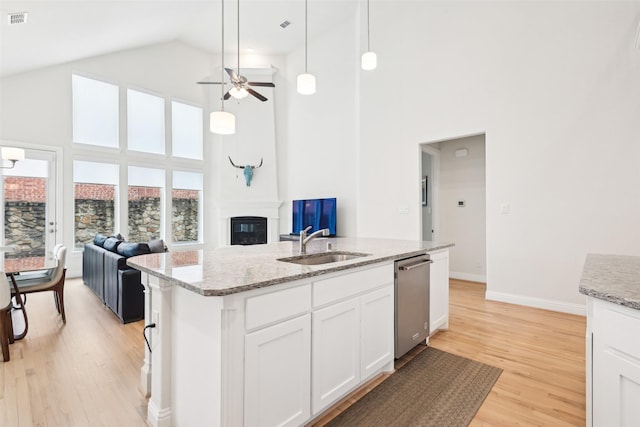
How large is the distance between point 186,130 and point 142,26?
2.27 m

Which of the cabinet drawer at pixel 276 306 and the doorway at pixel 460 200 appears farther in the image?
the doorway at pixel 460 200

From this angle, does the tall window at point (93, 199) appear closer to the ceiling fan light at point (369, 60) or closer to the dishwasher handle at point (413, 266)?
the ceiling fan light at point (369, 60)

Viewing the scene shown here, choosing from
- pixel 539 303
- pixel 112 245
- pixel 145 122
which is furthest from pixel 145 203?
pixel 539 303

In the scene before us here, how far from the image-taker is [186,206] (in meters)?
7.11

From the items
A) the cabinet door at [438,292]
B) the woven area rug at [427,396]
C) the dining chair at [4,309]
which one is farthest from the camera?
the cabinet door at [438,292]

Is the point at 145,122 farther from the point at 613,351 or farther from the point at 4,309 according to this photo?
the point at 613,351

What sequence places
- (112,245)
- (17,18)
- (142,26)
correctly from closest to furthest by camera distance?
(17,18) → (112,245) → (142,26)

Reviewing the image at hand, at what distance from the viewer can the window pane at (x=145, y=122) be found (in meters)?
6.26

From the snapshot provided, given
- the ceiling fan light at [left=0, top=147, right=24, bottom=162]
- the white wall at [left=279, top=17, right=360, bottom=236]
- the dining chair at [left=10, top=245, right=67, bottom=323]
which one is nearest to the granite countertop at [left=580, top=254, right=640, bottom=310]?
the dining chair at [left=10, top=245, right=67, bottom=323]

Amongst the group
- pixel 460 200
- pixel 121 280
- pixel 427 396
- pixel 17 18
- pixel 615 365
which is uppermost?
pixel 17 18

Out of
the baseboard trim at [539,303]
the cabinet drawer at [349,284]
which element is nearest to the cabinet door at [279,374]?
the cabinet drawer at [349,284]

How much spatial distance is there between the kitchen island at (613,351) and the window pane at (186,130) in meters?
7.36

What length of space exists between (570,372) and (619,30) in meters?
3.55

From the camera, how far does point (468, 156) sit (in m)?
5.14
